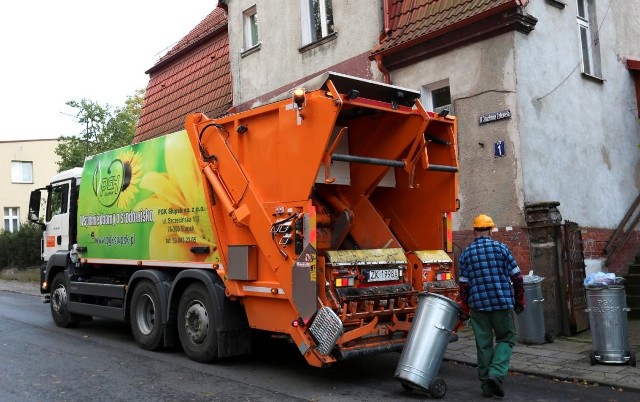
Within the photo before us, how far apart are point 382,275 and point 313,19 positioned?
8.67 meters

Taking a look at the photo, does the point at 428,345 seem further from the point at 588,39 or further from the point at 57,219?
the point at 588,39

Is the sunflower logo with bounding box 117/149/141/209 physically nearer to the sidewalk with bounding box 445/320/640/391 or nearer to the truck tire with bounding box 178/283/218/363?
the truck tire with bounding box 178/283/218/363

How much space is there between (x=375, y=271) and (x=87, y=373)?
3.42m

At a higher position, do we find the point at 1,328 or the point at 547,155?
the point at 547,155

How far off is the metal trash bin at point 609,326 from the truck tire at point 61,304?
7956 millimetres

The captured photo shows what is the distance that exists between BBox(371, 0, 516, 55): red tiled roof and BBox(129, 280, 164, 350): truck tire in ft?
19.7

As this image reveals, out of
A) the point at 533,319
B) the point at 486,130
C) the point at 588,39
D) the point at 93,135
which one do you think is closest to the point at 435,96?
the point at 486,130

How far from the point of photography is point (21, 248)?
27.4m

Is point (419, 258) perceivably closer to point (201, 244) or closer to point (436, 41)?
point (201, 244)

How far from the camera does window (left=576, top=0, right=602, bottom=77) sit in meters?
11.8

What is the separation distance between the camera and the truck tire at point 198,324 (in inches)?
286

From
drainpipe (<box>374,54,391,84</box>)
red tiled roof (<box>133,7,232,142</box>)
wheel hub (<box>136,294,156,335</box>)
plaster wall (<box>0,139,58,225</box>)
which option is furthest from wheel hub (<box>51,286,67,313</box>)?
plaster wall (<box>0,139,58,225</box>)

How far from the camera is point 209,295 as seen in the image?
729 cm

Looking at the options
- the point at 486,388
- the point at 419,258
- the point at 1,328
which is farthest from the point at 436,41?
the point at 1,328
